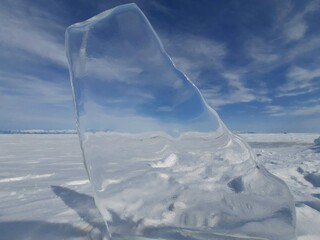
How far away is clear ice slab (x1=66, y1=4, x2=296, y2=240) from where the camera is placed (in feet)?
3.79

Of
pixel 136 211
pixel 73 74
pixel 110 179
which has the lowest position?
pixel 136 211

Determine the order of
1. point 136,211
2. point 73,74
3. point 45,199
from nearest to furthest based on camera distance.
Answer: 1. point 136,211
2. point 73,74
3. point 45,199

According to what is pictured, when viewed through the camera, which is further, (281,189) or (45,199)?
(45,199)

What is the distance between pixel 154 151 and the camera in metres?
1.40

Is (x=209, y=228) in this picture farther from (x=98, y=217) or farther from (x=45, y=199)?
(x=45, y=199)

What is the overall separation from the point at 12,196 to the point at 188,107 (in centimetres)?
162

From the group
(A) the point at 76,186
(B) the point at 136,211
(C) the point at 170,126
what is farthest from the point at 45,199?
(C) the point at 170,126

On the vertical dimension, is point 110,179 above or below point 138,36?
below

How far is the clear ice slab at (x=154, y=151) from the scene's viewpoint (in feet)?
3.79

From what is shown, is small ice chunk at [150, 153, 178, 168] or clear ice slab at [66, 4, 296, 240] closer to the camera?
clear ice slab at [66, 4, 296, 240]

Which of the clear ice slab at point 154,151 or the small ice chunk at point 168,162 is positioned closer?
the clear ice slab at point 154,151

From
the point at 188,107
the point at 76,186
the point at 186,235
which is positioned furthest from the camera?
the point at 76,186

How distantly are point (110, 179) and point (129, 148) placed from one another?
209mm

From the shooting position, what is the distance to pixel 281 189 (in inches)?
51.8
